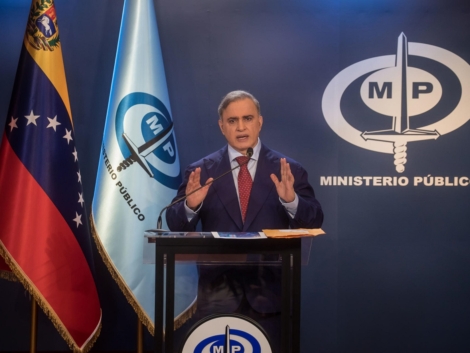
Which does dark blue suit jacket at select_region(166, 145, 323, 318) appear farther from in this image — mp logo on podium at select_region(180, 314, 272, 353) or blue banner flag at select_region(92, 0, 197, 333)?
mp logo on podium at select_region(180, 314, 272, 353)

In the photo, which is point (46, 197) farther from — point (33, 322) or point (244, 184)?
point (244, 184)

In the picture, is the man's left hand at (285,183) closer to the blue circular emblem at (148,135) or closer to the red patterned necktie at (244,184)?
the red patterned necktie at (244,184)

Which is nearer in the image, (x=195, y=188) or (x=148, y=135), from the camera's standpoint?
(x=195, y=188)

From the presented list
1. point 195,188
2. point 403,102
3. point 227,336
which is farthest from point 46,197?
point 403,102

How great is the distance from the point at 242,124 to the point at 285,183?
2.23ft

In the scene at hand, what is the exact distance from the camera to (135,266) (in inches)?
136

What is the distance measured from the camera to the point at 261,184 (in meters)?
3.17

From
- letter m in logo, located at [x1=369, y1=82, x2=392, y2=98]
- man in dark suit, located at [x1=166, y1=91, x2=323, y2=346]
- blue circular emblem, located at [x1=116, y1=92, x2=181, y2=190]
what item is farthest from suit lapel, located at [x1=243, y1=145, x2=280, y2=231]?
letter m in logo, located at [x1=369, y1=82, x2=392, y2=98]

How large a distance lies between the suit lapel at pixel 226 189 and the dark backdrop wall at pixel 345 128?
88 cm

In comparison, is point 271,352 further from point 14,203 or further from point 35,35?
point 35,35

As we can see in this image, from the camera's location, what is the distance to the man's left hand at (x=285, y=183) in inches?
105

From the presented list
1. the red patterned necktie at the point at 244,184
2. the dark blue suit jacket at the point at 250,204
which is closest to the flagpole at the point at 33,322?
the dark blue suit jacket at the point at 250,204

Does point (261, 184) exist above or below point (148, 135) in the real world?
below

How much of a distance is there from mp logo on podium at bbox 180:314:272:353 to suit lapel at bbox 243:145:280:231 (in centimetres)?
93
